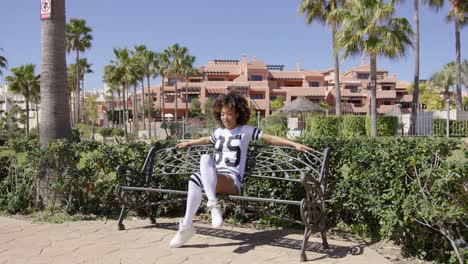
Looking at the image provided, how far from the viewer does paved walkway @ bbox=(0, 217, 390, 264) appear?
3699 millimetres

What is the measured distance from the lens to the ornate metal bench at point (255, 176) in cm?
394

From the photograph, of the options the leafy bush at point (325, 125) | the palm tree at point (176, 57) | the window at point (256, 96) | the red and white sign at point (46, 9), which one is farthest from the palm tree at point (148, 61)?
the red and white sign at point (46, 9)

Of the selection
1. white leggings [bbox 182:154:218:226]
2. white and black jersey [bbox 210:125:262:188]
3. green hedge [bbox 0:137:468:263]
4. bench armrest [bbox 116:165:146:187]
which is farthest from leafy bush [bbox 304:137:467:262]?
bench armrest [bbox 116:165:146:187]

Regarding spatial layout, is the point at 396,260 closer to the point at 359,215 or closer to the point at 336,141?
the point at 359,215

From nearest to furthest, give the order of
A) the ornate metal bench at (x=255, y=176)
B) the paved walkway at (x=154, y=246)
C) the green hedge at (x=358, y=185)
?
the green hedge at (x=358, y=185) < the paved walkway at (x=154, y=246) < the ornate metal bench at (x=255, y=176)

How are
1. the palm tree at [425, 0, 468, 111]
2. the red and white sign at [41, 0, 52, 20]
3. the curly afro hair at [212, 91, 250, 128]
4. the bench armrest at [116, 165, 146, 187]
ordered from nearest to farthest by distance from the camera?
the curly afro hair at [212, 91, 250, 128] → the bench armrest at [116, 165, 146, 187] → the red and white sign at [41, 0, 52, 20] → the palm tree at [425, 0, 468, 111]

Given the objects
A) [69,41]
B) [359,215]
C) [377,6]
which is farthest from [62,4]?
[69,41]

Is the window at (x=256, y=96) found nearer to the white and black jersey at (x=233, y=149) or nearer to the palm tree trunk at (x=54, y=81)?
the palm tree trunk at (x=54, y=81)

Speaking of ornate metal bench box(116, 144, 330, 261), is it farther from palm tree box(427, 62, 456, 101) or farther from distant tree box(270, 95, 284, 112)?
palm tree box(427, 62, 456, 101)

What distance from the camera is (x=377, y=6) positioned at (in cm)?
2042

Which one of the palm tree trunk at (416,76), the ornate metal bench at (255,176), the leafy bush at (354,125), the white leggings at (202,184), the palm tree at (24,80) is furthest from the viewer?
the palm tree at (24,80)

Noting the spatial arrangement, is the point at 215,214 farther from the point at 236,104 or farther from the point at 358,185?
the point at 358,185

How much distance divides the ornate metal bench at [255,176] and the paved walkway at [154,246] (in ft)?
0.69

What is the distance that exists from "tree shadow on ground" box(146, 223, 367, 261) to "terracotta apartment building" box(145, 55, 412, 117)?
54.3m
